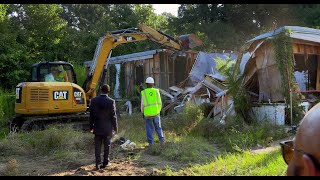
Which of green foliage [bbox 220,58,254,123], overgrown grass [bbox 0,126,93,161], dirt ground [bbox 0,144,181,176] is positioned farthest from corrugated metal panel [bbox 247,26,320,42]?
overgrown grass [bbox 0,126,93,161]

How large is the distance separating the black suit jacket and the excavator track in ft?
14.1

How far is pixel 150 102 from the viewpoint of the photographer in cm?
1008

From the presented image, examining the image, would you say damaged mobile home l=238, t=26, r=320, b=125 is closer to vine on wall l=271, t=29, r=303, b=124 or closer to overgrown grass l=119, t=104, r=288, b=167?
vine on wall l=271, t=29, r=303, b=124

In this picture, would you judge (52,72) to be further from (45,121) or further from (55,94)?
(45,121)

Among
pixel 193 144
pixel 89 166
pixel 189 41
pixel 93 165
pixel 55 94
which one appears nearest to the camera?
pixel 89 166

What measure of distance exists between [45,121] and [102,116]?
5091mm

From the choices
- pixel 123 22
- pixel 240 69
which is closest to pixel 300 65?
pixel 240 69

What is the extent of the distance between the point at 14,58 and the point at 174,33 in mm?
14135

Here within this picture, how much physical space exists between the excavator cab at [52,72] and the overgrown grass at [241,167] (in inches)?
274

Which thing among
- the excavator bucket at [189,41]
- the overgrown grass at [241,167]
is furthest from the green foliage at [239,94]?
the overgrown grass at [241,167]

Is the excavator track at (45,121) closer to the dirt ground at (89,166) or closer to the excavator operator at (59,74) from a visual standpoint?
the excavator operator at (59,74)

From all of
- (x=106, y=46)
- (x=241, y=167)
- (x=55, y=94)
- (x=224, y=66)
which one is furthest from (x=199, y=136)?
(x=106, y=46)

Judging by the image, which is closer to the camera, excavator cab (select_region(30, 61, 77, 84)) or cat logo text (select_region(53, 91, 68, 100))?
cat logo text (select_region(53, 91, 68, 100))

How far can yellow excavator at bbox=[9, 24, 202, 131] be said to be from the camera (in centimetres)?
1221
